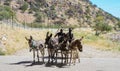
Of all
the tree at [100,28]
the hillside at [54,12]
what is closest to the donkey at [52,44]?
the tree at [100,28]

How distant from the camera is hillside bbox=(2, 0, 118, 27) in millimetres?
147688

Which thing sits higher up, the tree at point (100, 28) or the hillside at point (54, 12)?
the hillside at point (54, 12)

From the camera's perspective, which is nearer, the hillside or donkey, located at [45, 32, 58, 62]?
donkey, located at [45, 32, 58, 62]

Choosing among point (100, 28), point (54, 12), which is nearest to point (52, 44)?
point (100, 28)

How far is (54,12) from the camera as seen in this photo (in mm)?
158250

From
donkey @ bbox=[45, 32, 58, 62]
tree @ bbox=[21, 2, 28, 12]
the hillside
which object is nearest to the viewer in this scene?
donkey @ bbox=[45, 32, 58, 62]

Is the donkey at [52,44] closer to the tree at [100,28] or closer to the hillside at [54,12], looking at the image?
the tree at [100,28]

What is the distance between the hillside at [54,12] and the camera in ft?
485

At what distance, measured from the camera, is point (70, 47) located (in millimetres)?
Result: 26016

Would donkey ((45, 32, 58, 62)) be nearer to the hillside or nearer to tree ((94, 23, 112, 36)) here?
tree ((94, 23, 112, 36))

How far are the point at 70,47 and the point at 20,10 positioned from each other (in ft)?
405

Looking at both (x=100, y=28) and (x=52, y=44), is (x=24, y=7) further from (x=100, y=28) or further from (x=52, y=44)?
(x=52, y=44)

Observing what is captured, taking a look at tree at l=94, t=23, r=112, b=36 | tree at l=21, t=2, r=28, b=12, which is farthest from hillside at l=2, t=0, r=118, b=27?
tree at l=94, t=23, r=112, b=36

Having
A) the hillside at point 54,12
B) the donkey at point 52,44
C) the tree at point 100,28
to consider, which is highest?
the hillside at point 54,12
